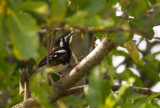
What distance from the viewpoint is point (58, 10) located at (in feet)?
6.30

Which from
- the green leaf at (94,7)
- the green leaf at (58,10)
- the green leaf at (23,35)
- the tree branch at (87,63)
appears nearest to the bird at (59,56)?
the tree branch at (87,63)

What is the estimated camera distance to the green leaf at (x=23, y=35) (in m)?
1.77

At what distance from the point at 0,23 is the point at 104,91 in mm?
689

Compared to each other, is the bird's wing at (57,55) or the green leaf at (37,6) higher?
the bird's wing at (57,55)

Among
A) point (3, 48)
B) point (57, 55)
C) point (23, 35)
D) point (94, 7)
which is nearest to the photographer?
point (23, 35)

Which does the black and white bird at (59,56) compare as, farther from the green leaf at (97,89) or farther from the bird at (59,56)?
the green leaf at (97,89)

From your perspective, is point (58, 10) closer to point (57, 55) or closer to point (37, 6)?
point (37, 6)

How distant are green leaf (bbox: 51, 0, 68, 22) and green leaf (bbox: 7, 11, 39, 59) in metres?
0.14

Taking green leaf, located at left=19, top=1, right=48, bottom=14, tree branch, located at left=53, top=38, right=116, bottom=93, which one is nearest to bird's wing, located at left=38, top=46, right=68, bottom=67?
tree branch, located at left=53, top=38, right=116, bottom=93

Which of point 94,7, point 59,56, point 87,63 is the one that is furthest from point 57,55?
point 94,7

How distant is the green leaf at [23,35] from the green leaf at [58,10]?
0.45 feet

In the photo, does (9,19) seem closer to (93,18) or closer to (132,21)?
(93,18)

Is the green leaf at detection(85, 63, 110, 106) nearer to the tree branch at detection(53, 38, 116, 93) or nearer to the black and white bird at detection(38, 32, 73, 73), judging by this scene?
the tree branch at detection(53, 38, 116, 93)

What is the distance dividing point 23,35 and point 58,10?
0.26m
